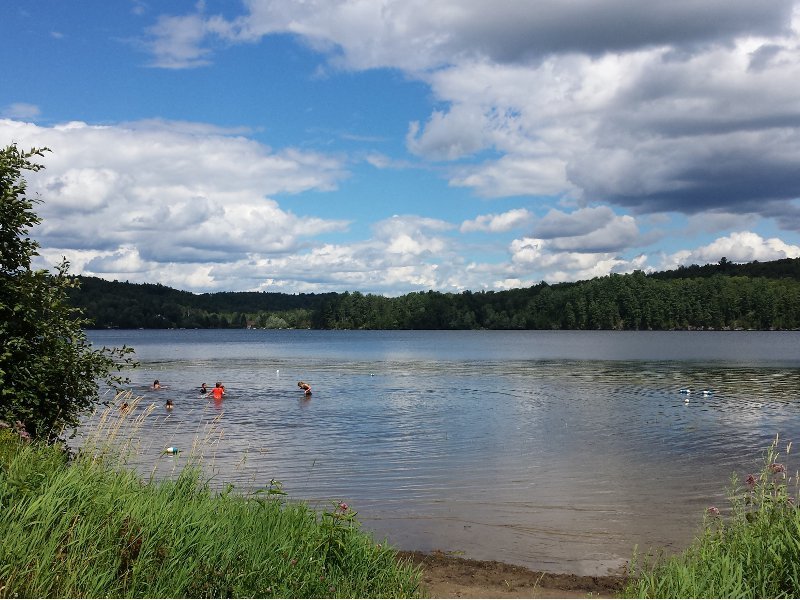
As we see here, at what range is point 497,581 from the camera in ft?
35.2

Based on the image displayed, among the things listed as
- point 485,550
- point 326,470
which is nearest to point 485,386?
point 326,470

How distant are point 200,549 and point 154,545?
523 mm

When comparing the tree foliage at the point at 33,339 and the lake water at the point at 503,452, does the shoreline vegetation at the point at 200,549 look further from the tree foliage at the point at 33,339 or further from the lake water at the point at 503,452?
the lake water at the point at 503,452

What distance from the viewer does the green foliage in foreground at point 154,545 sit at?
21.4 feet

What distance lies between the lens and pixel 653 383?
5019 centimetres

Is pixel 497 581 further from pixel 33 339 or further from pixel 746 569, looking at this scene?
pixel 33 339

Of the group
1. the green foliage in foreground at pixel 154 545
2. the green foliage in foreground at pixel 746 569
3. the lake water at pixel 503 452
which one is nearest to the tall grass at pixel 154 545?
the green foliage in foreground at pixel 154 545

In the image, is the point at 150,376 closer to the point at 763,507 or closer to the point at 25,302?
the point at 25,302

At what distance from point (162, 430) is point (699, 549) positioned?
908 inches

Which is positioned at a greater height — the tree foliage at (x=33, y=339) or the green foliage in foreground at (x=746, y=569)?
the tree foliage at (x=33, y=339)

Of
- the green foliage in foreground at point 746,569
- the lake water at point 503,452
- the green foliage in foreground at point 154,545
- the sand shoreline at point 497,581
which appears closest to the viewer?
the green foliage in foreground at point 154,545

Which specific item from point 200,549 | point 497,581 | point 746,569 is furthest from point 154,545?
point 746,569

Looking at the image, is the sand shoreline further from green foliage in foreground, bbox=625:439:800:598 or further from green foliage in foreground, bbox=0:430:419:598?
green foliage in foreground, bbox=625:439:800:598

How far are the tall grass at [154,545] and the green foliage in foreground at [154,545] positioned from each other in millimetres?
13
